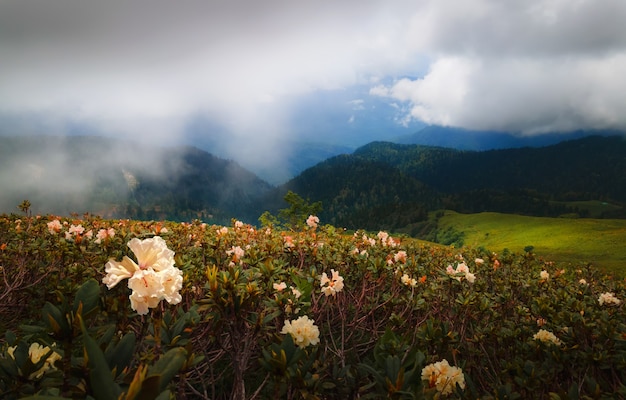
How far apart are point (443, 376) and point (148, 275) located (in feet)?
6.17

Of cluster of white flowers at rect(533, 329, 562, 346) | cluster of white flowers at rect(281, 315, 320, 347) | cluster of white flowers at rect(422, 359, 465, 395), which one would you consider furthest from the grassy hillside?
cluster of white flowers at rect(281, 315, 320, 347)

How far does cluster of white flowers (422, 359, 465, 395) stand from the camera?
6.94 feet

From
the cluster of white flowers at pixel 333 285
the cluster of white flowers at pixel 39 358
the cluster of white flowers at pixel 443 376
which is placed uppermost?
the cluster of white flowers at pixel 39 358

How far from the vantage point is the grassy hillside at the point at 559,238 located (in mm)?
28188

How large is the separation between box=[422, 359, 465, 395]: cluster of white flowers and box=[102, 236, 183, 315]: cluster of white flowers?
1.61 m

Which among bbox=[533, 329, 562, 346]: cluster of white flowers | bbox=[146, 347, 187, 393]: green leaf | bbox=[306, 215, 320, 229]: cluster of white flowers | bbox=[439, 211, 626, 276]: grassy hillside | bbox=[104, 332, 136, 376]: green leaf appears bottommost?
bbox=[439, 211, 626, 276]: grassy hillside

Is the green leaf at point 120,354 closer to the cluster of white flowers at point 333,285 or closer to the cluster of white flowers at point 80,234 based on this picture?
the cluster of white flowers at point 333,285

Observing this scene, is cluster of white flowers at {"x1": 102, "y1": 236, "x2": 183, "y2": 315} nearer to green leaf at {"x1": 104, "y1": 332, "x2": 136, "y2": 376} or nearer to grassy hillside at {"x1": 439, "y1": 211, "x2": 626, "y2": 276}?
green leaf at {"x1": 104, "y1": 332, "x2": 136, "y2": 376}

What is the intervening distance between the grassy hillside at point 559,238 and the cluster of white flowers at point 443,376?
10.4 metres

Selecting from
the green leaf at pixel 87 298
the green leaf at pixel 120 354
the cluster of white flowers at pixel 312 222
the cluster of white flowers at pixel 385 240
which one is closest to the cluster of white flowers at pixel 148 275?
the green leaf at pixel 87 298

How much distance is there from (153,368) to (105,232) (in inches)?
144

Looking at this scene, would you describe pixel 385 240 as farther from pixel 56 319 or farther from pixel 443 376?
pixel 56 319

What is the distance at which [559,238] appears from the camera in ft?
131

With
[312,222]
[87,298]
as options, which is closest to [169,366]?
[87,298]
